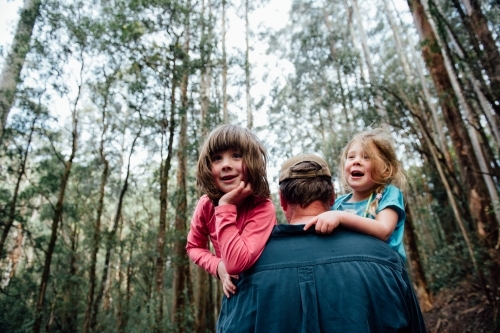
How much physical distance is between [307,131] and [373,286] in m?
18.2

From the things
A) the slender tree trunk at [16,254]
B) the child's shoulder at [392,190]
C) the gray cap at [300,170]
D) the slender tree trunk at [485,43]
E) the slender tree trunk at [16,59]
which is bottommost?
the child's shoulder at [392,190]

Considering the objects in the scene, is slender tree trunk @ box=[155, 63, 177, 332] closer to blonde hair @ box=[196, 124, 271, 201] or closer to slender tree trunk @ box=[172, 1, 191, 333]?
slender tree trunk @ box=[172, 1, 191, 333]

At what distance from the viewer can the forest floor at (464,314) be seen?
216 inches

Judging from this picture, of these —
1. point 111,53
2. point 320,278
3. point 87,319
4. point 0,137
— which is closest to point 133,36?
point 111,53

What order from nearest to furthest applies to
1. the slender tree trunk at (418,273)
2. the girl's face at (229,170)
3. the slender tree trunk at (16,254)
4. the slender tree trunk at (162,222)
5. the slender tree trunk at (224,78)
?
the girl's face at (229,170) < the slender tree trunk at (162,222) < the slender tree trunk at (418,273) < the slender tree trunk at (16,254) < the slender tree trunk at (224,78)

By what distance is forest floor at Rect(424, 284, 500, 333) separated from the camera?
5.49m

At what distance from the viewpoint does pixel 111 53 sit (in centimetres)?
859

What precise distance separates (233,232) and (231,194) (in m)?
0.16

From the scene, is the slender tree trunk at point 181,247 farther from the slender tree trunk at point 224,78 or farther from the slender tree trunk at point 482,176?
the slender tree trunk at point 482,176

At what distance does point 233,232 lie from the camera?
45.8 inches

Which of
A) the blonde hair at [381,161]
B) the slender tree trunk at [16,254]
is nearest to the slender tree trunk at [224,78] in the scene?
the slender tree trunk at [16,254]

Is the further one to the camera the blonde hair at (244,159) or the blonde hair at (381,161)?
the blonde hair at (381,161)

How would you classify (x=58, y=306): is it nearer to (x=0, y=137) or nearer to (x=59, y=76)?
(x=0, y=137)

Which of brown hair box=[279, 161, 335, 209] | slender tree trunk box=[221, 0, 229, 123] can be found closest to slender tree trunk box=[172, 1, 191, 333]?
slender tree trunk box=[221, 0, 229, 123]
